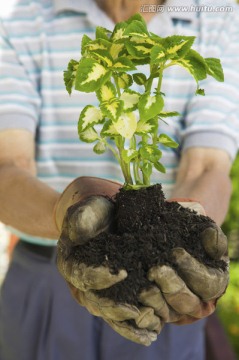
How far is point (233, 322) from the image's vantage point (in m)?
3.72

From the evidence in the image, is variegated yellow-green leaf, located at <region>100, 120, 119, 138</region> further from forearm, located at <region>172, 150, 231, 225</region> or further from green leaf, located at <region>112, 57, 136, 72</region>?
forearm, located at <region>172, 150, 231, 225</region>

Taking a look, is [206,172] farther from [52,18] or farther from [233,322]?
[233,322]

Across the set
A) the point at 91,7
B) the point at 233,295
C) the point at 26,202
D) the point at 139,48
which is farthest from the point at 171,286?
the point at 233,295

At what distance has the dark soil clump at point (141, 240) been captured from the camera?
1423mm

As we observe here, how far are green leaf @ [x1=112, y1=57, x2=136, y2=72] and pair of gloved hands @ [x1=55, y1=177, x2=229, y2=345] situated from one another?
12.4 inches

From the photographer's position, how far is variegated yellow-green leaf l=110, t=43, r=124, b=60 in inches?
61.1

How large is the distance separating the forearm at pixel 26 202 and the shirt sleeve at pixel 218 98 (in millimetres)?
615

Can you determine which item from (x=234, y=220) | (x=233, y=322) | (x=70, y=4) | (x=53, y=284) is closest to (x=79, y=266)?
(x=53, y=284)

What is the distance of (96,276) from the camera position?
139 centimetres

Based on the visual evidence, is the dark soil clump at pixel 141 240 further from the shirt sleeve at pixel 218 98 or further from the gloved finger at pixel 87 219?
the shirt sleeve at pixel 218 98

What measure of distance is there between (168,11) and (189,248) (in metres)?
1.25

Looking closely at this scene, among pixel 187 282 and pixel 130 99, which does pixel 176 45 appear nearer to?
pixel 130 99

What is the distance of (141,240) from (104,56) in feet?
1.44

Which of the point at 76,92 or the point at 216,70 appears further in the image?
the point at 76,92
